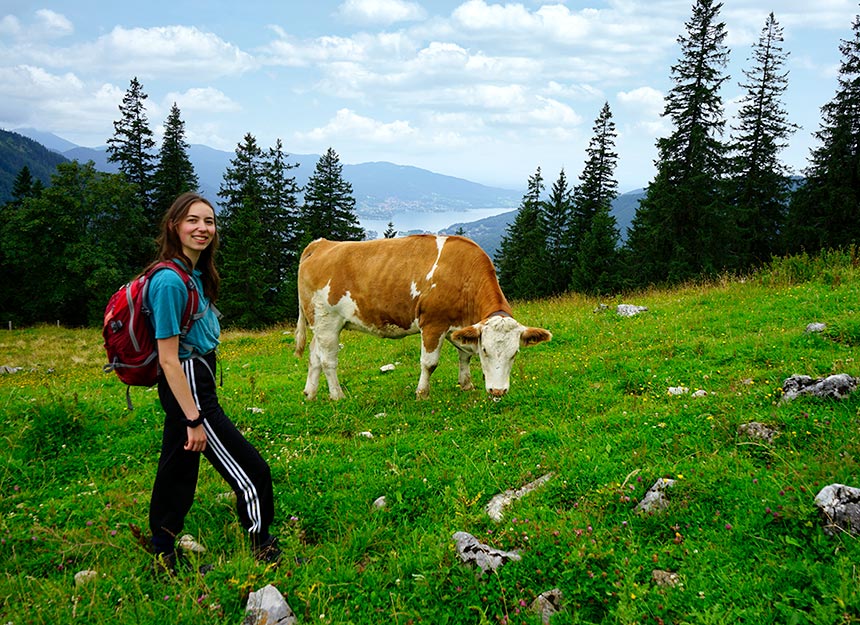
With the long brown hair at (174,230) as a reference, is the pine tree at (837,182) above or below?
above

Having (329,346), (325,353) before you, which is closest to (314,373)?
(325,353)

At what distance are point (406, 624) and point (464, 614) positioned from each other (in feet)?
1.23

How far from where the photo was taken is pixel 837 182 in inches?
1267

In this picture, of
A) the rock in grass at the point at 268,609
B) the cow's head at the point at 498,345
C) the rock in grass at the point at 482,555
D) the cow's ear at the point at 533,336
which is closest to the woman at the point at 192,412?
the rock in grass at the point at 268,609

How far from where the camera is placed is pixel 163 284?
336 cm

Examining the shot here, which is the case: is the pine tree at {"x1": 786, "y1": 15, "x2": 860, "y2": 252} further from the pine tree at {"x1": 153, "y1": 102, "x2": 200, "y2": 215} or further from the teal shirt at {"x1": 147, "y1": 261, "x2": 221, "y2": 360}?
the pine tree at {"x1": 153, "y1": 102, "x2": 200, "y2": 215}

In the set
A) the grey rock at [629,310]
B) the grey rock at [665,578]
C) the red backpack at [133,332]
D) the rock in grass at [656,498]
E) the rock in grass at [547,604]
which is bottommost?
the rock in grass at [547,604]

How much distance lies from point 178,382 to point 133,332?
46 centimetres

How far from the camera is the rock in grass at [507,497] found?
440 centimetres

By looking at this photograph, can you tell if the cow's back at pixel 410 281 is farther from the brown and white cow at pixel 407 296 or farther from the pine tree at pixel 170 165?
the pine tree at pixel 170 165

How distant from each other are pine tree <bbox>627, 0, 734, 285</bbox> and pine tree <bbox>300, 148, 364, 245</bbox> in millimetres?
24835

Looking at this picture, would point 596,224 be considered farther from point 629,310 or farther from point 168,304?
point 168,304

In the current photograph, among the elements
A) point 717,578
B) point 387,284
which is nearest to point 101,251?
point 387,284

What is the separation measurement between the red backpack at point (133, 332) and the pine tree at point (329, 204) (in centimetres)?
4162
